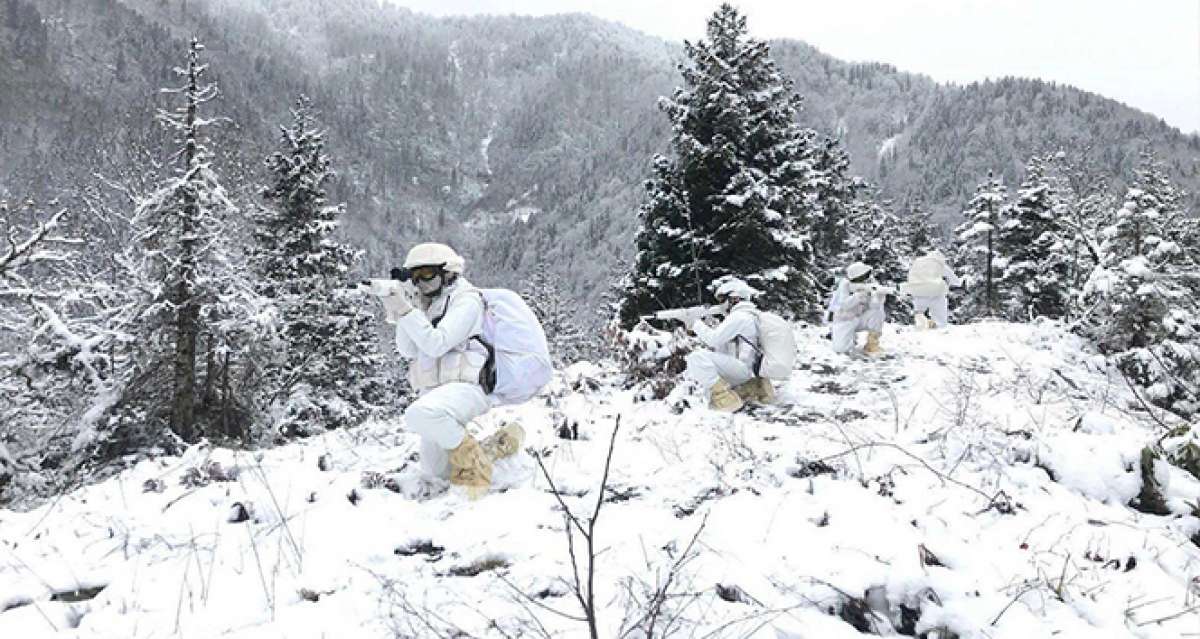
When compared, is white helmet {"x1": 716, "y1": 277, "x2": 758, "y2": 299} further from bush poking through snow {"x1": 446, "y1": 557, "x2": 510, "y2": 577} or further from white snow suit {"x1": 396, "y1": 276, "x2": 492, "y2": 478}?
bush poking through snow {"x1": 446, "y1": 557, "x2": 510, "y2": 577}

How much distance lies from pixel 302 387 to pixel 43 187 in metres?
108

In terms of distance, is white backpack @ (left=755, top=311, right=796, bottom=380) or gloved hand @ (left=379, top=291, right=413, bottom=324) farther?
white backpack @ (left=755, top=311, right=796, bottom=380)

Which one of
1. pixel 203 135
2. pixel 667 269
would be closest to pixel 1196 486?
pixel 667 269

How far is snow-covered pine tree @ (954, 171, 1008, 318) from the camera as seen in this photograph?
A: 31.0m

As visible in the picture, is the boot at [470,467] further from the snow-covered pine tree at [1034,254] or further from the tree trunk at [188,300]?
the snow-covered pine tree at [1034,254]

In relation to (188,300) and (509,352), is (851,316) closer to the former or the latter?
(509,352)

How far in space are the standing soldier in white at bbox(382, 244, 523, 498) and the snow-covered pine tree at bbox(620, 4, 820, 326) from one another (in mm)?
10609

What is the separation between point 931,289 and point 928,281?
0.20 m

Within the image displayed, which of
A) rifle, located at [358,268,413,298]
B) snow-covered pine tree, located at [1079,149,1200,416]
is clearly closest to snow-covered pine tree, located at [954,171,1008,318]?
snow-covered pine tree, located at [1079,149,1200,416]

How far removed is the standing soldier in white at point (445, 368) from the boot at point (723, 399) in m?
2.73

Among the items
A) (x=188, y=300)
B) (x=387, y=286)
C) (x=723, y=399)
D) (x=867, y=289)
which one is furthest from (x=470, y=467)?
(x=188, y=300)

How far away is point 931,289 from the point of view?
16281 mm

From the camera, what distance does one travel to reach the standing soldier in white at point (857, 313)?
10.8m

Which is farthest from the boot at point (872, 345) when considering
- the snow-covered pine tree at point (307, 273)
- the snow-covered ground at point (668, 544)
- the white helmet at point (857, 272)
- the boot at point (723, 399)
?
the snow-covered pine tree at point (307, 273)
